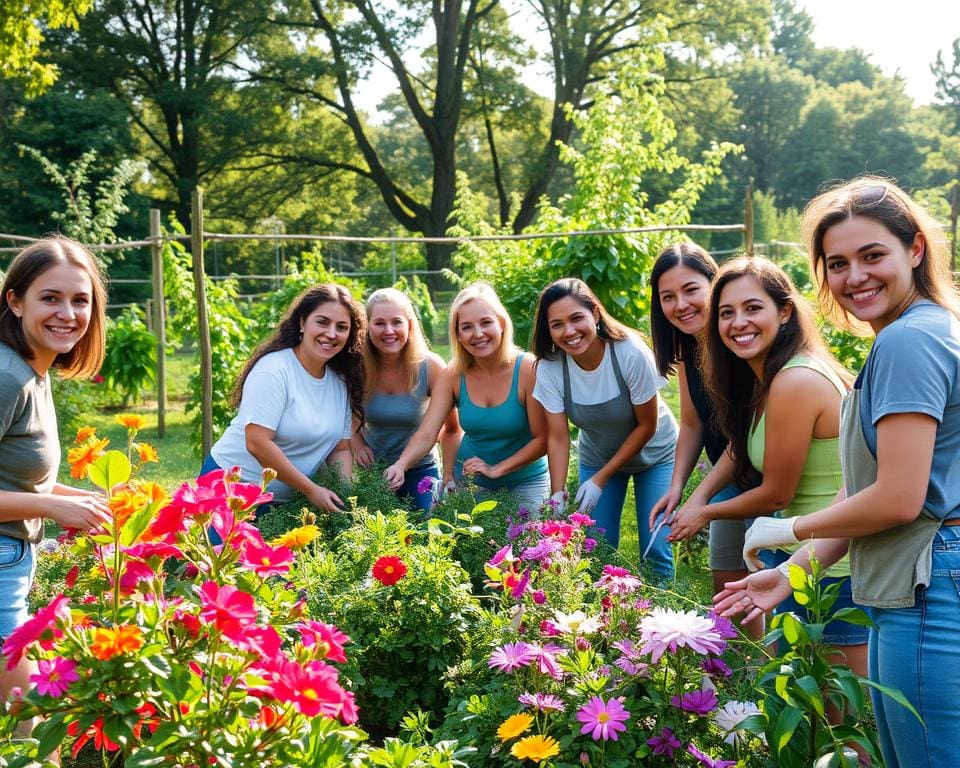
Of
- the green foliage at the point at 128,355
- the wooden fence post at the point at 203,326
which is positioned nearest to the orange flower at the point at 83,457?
the wooden fence post at the point at 203,326

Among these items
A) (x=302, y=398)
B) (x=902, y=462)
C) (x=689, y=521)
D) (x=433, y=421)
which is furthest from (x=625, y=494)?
(x=902, y=462)

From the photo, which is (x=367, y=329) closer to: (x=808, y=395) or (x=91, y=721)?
(x=808, y=395)

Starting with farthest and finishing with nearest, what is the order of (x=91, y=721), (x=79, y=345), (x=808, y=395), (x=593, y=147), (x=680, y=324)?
(x=593, y=147)
(x=680, y=324)
(x=79, y=345)
(x=808, y=395)
(x=91, y=721)

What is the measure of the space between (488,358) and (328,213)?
83.5 feet

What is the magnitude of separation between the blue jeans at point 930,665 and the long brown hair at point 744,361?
867 millimetres

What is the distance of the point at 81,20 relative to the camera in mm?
22984

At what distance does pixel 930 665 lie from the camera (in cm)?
144

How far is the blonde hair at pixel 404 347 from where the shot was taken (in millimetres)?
3922

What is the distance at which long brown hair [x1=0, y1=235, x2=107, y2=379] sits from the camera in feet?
7.24

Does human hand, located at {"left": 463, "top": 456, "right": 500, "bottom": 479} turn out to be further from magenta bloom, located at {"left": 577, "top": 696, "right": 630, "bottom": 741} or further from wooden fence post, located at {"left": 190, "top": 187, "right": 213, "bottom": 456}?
wooden fence post, located at {"left": 190, "top": 187, "right": 213, "bottom": 456}

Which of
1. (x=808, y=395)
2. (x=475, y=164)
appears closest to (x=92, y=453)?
(x=808, y=395)

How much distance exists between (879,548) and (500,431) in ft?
7.78

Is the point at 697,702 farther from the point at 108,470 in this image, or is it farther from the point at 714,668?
the point at 108,470

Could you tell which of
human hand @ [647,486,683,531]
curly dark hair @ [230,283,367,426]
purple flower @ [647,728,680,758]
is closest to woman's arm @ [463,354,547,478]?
curly dark hair @ [230,283,367,426]
